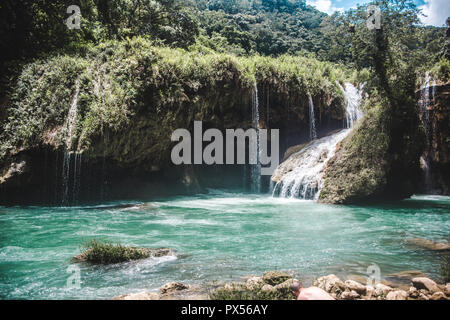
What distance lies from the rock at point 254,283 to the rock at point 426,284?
2.20 m

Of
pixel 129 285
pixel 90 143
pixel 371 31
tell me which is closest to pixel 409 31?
pixel 371 31

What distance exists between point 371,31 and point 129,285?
14.6m

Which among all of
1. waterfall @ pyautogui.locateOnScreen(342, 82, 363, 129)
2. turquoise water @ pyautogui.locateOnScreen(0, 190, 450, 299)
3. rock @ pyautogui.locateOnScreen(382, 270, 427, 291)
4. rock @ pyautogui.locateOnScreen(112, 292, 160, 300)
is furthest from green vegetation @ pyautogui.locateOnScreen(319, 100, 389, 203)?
rock @ pyautogui.locateOnScreen(112, 292, 160, 300)

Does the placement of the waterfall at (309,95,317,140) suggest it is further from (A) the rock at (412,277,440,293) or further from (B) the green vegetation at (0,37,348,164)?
(A) the rock at (412,277,440,293)

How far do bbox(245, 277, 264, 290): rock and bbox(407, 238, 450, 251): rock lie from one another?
4502 mm

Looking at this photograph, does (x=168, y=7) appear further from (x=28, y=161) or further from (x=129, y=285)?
(x=129, y=285)

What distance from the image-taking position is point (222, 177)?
2038 centimetres

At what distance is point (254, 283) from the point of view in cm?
447

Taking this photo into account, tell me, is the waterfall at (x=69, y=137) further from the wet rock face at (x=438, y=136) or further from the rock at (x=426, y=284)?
the wet rock face at (x=438, y=136)

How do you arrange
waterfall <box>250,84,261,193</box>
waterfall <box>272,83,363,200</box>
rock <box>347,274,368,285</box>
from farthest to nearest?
waterfall <box>250,84,261,193</box>, waterfall <box>272,83,363,200</box>, rock <box>347,274,368,285</box>

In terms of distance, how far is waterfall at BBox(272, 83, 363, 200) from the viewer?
13.8 metres

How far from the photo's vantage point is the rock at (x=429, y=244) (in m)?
6.70

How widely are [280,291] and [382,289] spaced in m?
1.42

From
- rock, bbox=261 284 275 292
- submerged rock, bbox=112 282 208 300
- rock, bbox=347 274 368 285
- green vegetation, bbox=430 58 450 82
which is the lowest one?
rock, bbox=347 274 368 285
